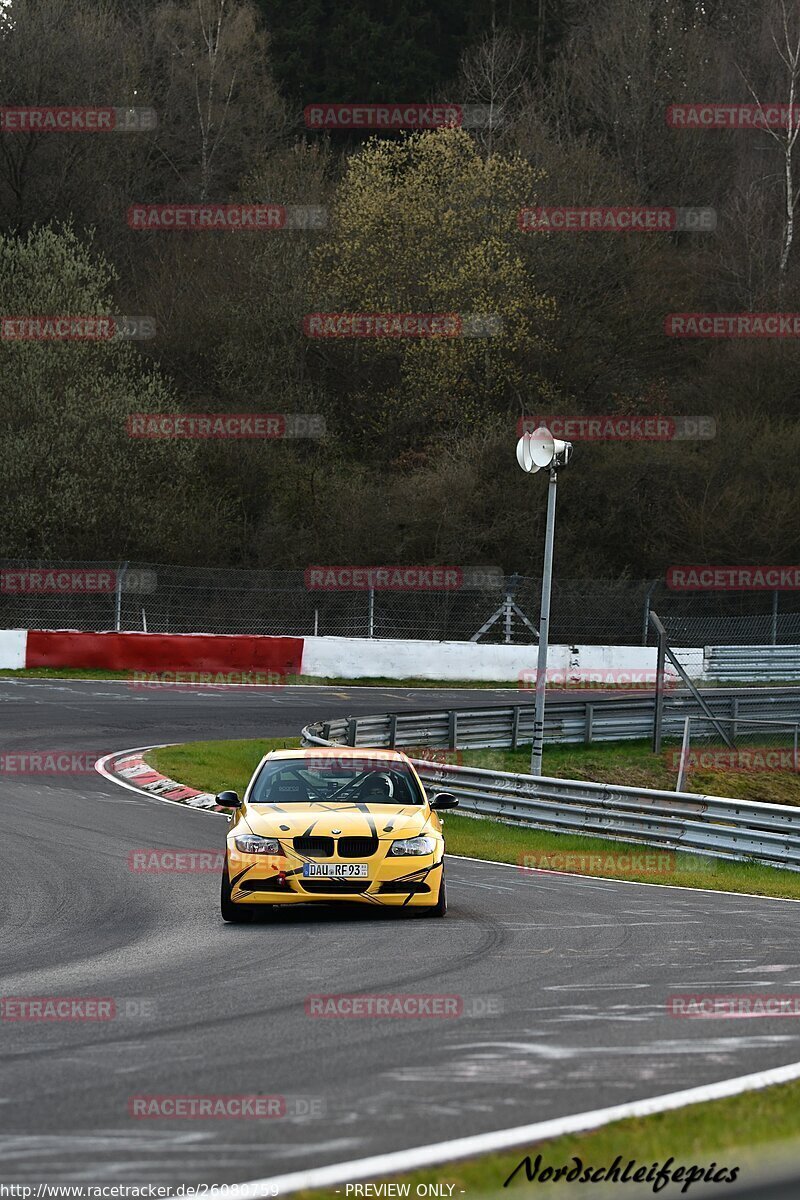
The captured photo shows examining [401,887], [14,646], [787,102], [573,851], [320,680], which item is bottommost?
[573,851]

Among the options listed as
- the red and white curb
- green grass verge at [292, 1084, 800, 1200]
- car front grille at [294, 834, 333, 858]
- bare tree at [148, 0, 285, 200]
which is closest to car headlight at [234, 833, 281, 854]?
car front grille at [294, 834, 333, 858]

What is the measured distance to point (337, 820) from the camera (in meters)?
11.9

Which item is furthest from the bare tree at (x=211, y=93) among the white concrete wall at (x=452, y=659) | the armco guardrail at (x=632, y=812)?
the armco guardrail at (x=632, y=812)

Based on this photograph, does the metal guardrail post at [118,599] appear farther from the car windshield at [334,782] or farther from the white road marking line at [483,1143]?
the white road marking line at [483,1143]

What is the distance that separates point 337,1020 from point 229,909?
4.23 metres

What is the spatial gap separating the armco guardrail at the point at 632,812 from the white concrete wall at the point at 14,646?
46.6 ft

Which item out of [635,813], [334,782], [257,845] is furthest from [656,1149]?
[635,813]

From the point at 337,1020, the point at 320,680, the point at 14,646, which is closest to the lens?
the point at 337,1020

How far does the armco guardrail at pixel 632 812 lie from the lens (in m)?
17.2

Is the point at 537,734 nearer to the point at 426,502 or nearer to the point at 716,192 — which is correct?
the point at 426,502

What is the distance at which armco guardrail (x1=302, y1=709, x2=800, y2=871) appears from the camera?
17.2 m

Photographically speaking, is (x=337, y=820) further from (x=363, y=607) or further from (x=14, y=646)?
(x=363, y=607)

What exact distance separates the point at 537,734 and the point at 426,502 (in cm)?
2411

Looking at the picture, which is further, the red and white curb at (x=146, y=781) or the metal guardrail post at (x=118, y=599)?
the metal guardrail post at (x=118, y=599)
